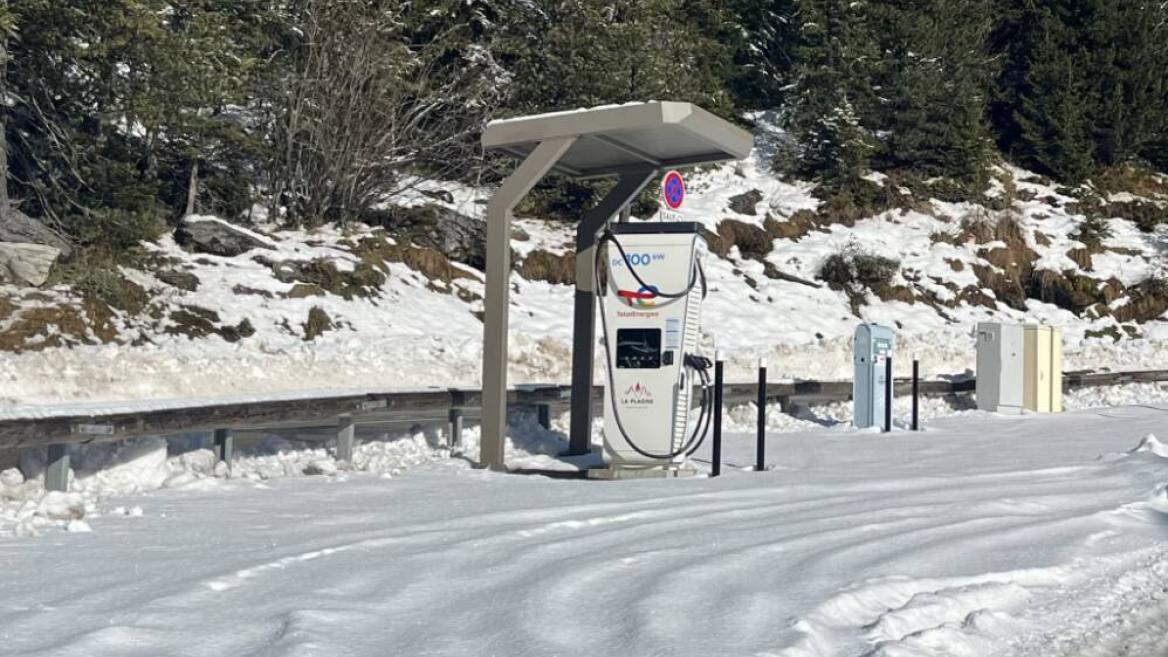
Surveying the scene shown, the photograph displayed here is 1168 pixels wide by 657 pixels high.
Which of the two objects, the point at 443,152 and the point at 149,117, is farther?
the point at 443,152

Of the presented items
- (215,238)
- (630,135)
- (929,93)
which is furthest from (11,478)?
(929,93)

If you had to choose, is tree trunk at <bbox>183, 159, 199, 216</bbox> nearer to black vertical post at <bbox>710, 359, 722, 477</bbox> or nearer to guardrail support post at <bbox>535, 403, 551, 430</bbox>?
guardrail support post at <bbox>535, 403, 551, 430</bbox>

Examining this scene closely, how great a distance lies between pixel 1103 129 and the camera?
4216 centimetres

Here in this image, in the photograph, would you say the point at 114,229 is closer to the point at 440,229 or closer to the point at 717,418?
the point at 440,229

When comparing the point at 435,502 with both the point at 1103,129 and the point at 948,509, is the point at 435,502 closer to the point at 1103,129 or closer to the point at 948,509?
the point at 948,509

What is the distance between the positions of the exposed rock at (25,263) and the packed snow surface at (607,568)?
443 inches

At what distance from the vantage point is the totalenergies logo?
12.2 m

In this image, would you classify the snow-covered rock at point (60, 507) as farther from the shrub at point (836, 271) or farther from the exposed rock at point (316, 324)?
the shrub at point (836, 271)

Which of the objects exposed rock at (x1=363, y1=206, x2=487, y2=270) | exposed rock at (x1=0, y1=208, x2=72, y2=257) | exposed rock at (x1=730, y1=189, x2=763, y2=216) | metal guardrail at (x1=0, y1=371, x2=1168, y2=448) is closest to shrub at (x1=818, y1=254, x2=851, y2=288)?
exposed rock at (x1=730, y1=189, x2=763, y2=216)

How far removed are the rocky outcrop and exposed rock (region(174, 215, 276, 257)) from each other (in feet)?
10.7

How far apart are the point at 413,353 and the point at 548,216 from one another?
1176 cm

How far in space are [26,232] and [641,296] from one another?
1386 cm

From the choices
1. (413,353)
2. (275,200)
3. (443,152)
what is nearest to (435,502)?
(413,353)

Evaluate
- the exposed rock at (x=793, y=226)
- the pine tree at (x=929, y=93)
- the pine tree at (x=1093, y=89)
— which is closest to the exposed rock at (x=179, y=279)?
the exposed rock at (x=793, y=226)
